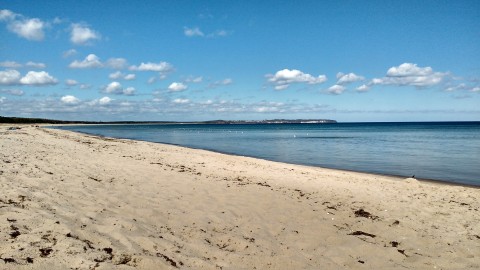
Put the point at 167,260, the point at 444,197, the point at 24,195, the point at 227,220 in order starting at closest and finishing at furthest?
the point at 167,260 → the point at 24,195 → the point at 227,220 → the point at 444,197

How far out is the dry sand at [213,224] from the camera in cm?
478

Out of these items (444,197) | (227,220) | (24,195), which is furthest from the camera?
(444,197)

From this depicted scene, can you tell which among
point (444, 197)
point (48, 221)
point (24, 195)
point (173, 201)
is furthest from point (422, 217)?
point (24, 195)

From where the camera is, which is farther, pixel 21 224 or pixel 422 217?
pixel 422 217

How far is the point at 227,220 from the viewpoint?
7.40 m

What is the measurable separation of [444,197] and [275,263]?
8531mm

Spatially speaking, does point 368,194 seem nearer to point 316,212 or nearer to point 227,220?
point 316,212

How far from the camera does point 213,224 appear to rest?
7.02m

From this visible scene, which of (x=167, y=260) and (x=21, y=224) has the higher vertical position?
(x=21, y=224)

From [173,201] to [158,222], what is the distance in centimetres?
174

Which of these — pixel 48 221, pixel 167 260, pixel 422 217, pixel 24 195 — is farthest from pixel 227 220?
pixel 422 217

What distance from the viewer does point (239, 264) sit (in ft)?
17.1

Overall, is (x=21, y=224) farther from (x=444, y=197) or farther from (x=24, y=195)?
(x=444, y=197)

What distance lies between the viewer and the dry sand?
Answer: 478 cm
